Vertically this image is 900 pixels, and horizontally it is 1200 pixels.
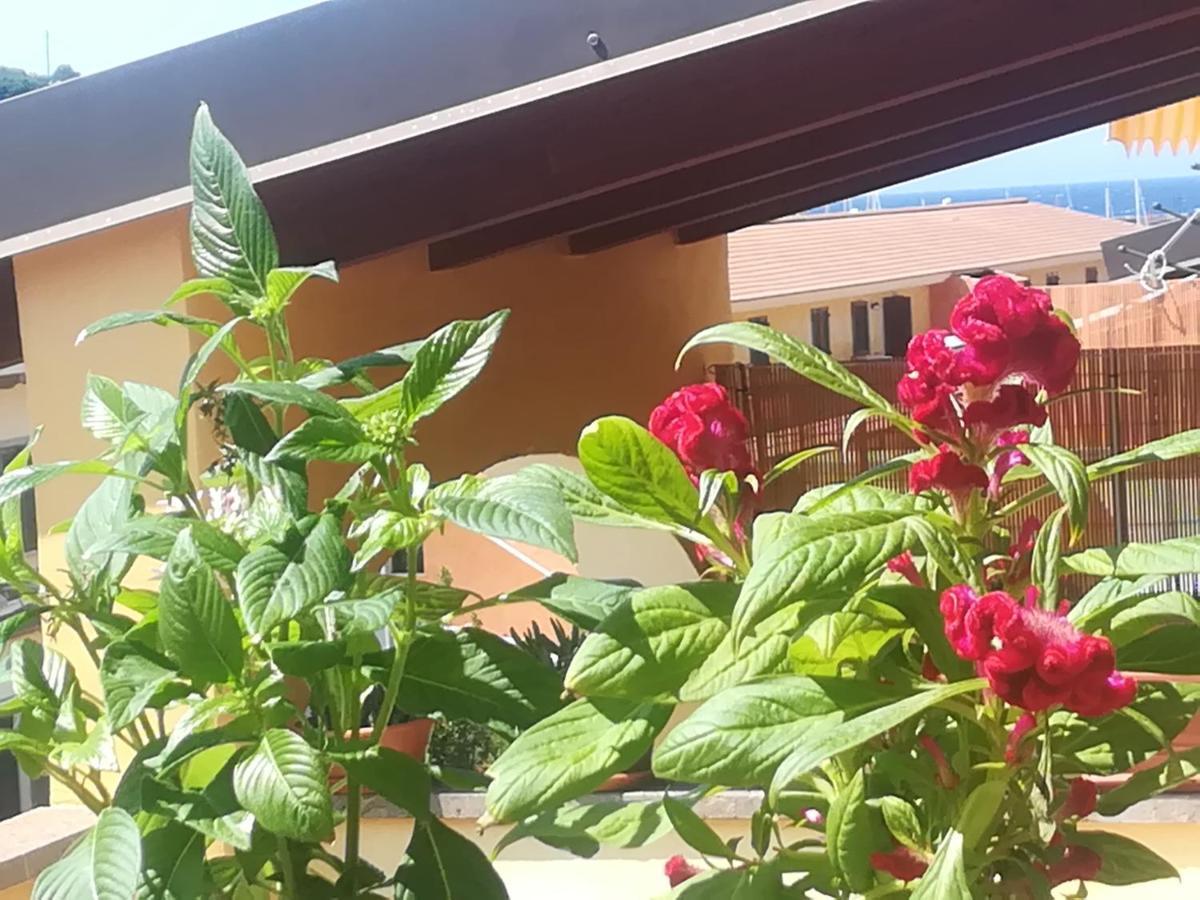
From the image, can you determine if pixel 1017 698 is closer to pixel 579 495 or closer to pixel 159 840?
pixel 579 495

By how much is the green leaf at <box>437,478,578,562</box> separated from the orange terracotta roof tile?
28.9ft

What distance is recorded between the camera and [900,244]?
12422 millimetres

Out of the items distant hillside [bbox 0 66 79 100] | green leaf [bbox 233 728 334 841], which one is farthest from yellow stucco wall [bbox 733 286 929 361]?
green leaf [bbox 233 728 334 841]

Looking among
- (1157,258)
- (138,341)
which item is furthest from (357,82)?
(1157,258)

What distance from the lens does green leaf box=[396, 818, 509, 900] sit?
0.74 m

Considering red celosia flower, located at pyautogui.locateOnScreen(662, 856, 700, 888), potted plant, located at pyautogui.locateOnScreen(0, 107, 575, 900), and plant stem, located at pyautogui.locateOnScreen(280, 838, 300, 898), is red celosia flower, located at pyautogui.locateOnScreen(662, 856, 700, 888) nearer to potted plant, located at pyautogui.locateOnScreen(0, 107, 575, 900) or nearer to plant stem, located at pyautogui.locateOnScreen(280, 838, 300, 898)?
potted plant, located at pyautogui.locateOnScreen(0, 107, 575, 900)

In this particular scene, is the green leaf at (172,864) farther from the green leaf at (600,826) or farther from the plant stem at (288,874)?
the green leaf at (600,826)

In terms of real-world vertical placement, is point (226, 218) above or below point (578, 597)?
above

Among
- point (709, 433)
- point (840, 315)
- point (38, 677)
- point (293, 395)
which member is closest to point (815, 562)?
point (709, 433)

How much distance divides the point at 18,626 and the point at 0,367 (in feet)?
4.65

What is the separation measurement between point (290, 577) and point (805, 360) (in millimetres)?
298

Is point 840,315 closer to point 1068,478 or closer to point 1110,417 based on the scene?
point 1110,417

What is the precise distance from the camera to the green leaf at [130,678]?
620mm

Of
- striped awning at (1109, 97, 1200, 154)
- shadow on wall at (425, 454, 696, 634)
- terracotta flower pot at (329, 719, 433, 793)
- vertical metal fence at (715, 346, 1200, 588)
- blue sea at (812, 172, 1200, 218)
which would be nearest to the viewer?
terracotta flower pot at (329, 719, 433, 793)
